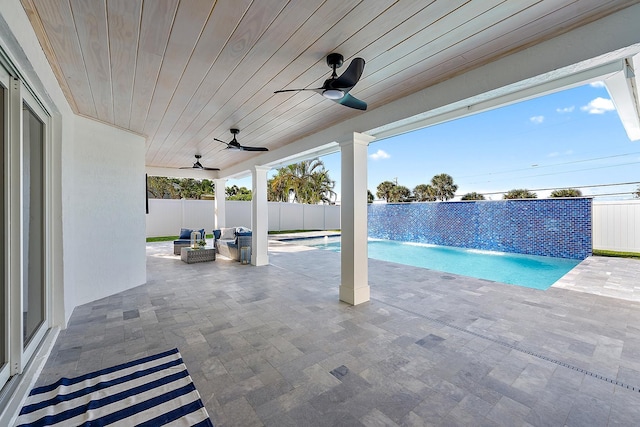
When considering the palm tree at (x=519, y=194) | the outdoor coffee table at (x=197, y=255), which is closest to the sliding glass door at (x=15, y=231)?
the outdoor coffee table at (x=197, y=255)

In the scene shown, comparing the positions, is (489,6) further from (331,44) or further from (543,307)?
(543,307)

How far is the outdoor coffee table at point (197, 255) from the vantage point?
6730 mm

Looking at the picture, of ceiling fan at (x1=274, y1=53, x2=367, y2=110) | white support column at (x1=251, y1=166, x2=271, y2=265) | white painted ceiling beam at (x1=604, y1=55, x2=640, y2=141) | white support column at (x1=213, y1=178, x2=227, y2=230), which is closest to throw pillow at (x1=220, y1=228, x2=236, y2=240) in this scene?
white support column at (x1=213, y1=178, x2=227, y2=230)

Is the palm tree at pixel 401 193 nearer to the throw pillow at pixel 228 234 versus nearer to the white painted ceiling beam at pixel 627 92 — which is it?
the throw pillow at pixel 228 234

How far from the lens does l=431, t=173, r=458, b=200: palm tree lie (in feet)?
78.6

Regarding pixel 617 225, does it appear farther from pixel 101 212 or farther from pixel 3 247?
pixel 101 212

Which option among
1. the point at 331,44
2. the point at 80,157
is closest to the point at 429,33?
the point at 331,44

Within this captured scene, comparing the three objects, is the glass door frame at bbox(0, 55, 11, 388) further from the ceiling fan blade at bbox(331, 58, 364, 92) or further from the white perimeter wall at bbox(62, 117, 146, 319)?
the ceiling fan blade at bbox(331, 58, 364, 92)

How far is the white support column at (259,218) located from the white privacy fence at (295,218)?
802 centimetres

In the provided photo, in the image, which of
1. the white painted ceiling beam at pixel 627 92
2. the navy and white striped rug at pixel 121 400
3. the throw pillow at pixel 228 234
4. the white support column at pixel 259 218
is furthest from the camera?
the throw pillow at pixel 228 234

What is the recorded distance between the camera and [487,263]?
794 centimetres

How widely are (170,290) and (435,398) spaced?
4267 mm

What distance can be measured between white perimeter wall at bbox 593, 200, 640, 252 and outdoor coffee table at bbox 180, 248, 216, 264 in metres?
11.5

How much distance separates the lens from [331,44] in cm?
210
